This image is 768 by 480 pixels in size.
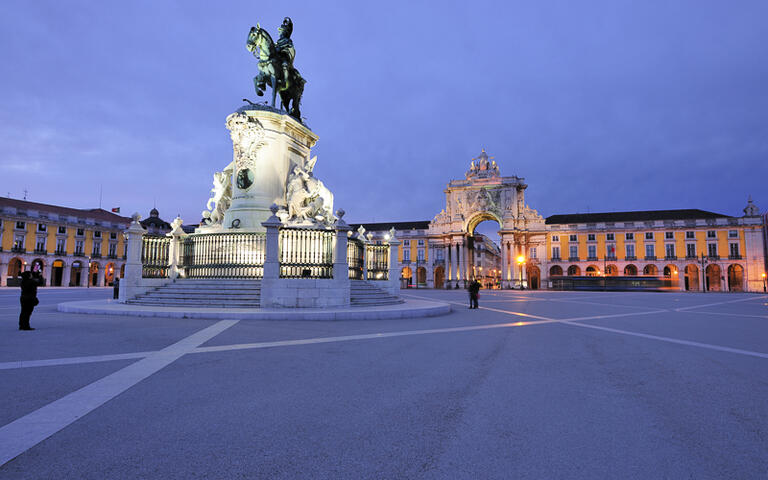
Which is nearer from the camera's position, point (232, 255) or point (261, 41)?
point (232, 255)

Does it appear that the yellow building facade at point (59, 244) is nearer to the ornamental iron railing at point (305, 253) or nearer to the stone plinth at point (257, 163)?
the stone plinth at point (257, 163)

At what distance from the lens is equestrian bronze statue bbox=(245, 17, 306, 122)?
14867 mm

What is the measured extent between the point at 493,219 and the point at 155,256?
2297 inches

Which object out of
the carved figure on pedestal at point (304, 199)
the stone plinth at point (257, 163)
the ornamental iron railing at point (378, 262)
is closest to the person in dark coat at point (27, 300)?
the stone plinth at point (257, 163)

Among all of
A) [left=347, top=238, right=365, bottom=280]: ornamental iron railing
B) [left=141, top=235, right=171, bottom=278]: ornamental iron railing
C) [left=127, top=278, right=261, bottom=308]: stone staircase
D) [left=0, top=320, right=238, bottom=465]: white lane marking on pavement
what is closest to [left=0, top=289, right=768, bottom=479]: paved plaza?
[left=0, top=320, right=238, bottom=465]: white lane marking on pavement

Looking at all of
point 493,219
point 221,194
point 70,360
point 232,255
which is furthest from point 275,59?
point 493,219

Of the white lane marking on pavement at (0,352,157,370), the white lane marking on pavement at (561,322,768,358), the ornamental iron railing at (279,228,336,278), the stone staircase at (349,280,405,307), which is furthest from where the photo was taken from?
the stone staircase at (349,280,405,307)

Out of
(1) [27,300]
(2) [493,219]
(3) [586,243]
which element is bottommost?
(1) [27,300]

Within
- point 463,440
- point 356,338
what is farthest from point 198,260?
point 463,440

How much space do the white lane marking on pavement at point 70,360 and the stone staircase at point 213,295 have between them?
613 cm

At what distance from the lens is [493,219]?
6575 centimetres

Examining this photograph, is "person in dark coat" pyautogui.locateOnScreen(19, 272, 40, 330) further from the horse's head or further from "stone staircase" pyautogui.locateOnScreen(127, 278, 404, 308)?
the horse's head

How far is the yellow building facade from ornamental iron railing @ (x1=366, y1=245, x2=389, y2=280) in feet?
155

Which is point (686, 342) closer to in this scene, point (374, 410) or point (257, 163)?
point (374, 410)
